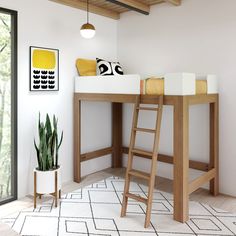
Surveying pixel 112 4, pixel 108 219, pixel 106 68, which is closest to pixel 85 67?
pixel 106 68

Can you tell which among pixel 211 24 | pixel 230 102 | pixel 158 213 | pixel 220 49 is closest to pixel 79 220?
pixel 158 213

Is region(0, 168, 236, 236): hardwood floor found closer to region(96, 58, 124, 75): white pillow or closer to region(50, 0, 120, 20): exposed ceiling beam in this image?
region(96, 58, 124, 75): white pillow

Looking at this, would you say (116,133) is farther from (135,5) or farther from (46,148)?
(135,5)

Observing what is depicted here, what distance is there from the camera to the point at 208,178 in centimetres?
328

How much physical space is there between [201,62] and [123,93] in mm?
1208

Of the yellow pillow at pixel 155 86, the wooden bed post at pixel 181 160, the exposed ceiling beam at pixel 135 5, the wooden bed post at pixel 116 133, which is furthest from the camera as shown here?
the wooden bed post at pixel 116 133

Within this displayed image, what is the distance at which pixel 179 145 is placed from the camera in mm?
2758

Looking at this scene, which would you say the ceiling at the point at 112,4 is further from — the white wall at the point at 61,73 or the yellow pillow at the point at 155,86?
the yellow pillow at the point at 155,86

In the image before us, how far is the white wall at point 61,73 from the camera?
3.32 meters

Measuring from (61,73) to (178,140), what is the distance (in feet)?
6.47

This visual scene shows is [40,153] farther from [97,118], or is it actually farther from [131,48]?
[131,48]

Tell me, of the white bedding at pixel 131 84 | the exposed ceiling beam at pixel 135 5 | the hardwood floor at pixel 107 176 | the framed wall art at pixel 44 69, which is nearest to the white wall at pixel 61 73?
the framed wall art at pixel 44 69

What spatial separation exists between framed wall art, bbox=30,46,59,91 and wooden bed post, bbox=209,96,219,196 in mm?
2166

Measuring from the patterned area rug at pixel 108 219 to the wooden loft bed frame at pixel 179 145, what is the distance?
20 cm
